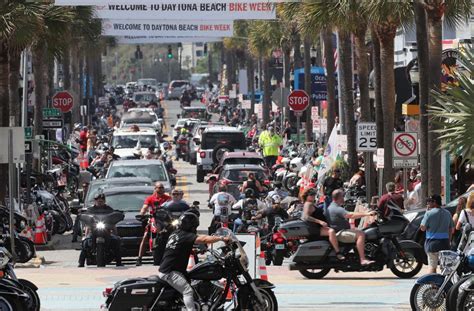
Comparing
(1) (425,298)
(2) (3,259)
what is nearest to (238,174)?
(1) (425,298)

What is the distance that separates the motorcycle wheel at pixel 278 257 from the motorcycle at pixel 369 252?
2.63 meters

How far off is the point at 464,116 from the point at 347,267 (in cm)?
547

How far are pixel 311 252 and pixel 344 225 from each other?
89 centimetres

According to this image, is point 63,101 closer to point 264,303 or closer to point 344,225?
point 344,225

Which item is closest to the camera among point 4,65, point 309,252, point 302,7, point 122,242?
point 309,252

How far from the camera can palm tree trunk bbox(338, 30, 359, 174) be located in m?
43.9

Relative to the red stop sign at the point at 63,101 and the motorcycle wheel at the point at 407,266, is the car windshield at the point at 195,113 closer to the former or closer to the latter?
the red stop sign at the point at 63,101

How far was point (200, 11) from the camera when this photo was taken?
3844 cm

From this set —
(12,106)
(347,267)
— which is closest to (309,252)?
(347,267)

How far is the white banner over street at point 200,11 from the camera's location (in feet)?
126

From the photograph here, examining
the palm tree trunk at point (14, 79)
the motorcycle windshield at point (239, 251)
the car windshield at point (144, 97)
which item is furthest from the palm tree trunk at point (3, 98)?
the car windshield at point (144, 97)

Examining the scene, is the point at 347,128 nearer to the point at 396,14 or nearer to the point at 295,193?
the point at 295,193

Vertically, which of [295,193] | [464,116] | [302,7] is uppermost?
[302,7]

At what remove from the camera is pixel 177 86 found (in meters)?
146
